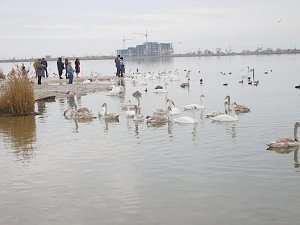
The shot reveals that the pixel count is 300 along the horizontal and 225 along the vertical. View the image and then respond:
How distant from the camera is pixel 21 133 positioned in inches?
733

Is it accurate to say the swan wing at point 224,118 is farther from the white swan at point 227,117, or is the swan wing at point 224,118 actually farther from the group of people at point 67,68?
the group of people at point 67,68

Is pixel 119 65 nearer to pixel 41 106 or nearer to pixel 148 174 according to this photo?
pixel 41 106

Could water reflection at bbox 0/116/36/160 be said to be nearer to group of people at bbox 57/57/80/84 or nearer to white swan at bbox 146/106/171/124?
white swan at bbox 146/106/171/124

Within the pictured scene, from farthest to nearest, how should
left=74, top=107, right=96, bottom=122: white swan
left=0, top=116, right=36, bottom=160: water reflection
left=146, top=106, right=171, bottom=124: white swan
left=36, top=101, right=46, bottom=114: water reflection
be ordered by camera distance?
left=36, top=101, right=46, bottom=114: water reflection < left=74, top=107, right=96, bottom=122: white swan < left=146, top=106, right=171, bottom=124: white swan < left=0, top=116, right=36, bottom=160: water reflection

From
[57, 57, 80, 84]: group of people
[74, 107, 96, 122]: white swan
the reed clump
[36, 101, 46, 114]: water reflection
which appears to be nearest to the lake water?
[74, 107, 96, 122]: white swan

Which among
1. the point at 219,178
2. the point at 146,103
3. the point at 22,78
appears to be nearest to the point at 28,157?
the point at 219,178

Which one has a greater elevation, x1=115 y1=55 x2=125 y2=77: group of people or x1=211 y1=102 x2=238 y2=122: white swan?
x1=115 y1=55 x2=125 y2=77: group of people

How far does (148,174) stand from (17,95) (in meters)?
12.6

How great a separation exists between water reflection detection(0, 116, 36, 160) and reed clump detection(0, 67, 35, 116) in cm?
71

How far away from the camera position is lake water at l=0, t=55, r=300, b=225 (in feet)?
30.5

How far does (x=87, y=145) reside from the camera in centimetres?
1591

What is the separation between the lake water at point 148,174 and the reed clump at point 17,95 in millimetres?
2347

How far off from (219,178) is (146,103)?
17.6 metres

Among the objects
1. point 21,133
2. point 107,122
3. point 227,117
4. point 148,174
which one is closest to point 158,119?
point 107,122
